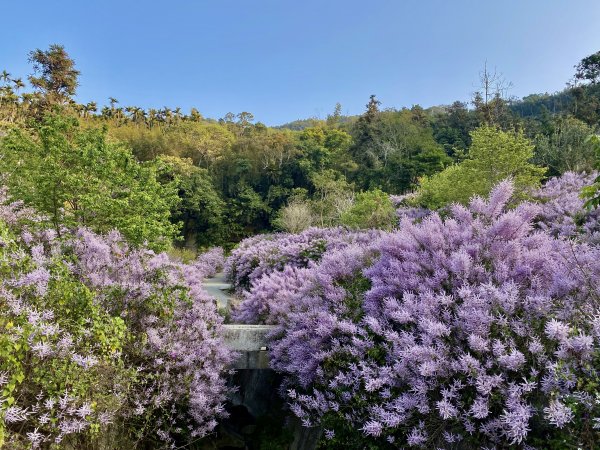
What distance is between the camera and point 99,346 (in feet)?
11.0

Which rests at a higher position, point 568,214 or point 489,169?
point 489,169

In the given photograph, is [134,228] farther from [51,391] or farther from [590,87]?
[590,87]

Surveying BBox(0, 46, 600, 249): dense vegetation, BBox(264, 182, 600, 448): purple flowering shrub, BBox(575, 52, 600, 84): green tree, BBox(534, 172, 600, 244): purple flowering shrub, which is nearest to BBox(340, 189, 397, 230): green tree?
BBox(0, 46, 600, 249): dense vegetation

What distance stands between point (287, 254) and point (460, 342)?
7605 millimetres

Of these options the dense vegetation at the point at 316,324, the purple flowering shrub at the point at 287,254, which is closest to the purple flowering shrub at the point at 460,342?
the dense vegetation at the point at 316,324

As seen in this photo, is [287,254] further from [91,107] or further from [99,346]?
[91,107]

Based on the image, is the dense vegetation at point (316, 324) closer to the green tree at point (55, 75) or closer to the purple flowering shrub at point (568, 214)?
the purple flowering shrub at point (568, 214)

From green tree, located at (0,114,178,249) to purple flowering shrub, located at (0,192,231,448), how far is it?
567 mm

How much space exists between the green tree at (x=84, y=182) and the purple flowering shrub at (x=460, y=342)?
380 cm

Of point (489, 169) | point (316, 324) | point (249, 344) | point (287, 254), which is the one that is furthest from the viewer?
point (489, 169)

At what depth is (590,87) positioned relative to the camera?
33219 mm

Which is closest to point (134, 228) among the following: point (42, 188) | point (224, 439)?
point (42, 188)

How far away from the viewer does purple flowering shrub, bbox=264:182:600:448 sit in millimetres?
2529

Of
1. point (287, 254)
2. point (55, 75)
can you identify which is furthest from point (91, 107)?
point (287, 254)
